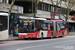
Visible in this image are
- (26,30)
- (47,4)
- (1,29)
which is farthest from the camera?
(47,4)

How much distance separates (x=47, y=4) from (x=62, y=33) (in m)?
19.1

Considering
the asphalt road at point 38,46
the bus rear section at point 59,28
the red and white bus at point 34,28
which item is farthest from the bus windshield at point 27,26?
the bus rear section at point 59,28

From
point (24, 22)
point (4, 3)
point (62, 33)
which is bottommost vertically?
point (62, 33)

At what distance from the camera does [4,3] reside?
32.9m

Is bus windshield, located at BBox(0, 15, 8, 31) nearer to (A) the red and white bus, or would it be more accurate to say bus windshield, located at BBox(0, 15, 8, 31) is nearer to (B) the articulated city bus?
(B) the articulated city bus

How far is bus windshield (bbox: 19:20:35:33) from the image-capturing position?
24812mm

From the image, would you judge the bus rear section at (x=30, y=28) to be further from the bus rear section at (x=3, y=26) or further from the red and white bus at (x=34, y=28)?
the bus rear section at (x=3, y=26)

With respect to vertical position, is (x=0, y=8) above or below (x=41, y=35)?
above

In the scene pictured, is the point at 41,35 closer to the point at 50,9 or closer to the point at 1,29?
the point at 1,29

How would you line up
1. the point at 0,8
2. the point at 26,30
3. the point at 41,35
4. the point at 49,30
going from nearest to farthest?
1. the point at 26,30
2. the point at 41,35
3. the point at 49,30
4. the point at 0,8

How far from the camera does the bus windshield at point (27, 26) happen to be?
24.8 meters

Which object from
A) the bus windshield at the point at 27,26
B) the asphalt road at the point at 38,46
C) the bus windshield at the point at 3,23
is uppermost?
the bus windshield at the point at 3,23

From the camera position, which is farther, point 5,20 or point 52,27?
point 52,27

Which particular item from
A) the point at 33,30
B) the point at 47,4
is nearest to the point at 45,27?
the point at 33,30
